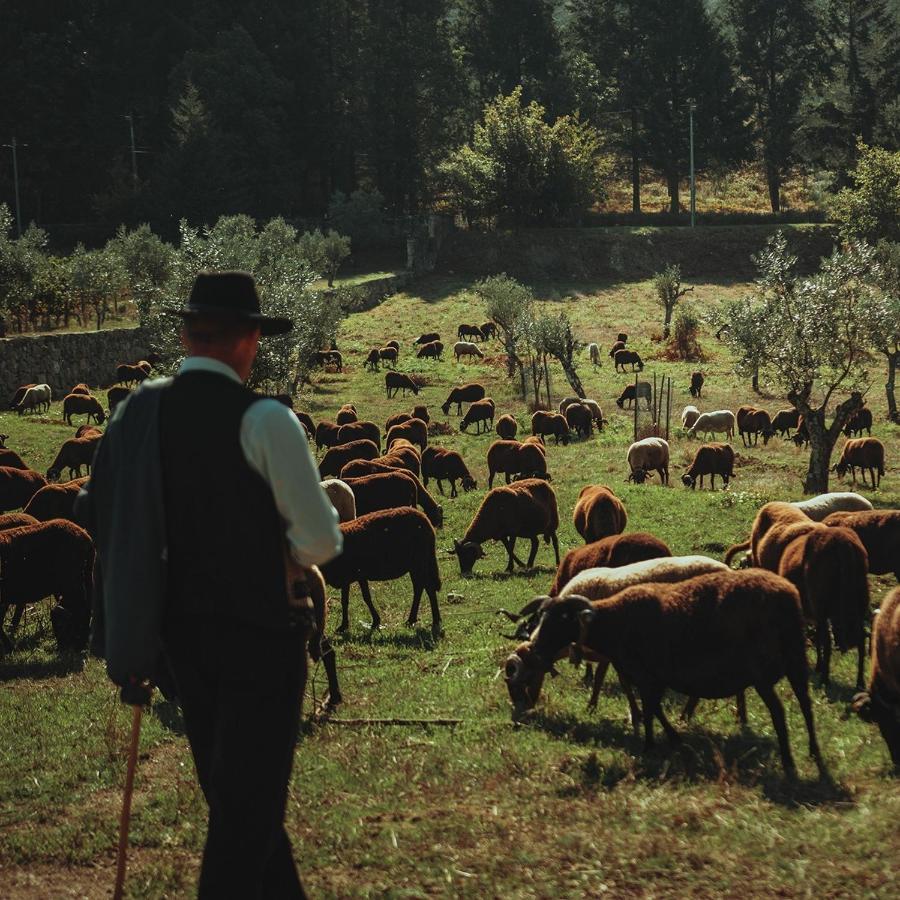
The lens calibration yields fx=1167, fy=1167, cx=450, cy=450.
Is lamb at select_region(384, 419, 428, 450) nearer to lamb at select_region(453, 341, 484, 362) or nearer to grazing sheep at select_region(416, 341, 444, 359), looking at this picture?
grazing sheep at select_region(416, 341, 444, 359)

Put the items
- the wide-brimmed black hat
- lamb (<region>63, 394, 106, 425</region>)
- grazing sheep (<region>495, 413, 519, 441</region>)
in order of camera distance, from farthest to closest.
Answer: lamb (<region>63, 394, 106, 425</region>) < grazing sheep (<region>495, 413, 519, 441</region>) < the wide-brimmed black hat

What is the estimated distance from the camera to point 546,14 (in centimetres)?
9531

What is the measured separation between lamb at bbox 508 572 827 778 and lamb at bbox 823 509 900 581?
5898mm

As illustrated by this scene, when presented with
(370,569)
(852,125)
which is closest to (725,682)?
(370,569)

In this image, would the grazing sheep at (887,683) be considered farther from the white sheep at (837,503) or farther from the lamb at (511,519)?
the lamb at (511,519)

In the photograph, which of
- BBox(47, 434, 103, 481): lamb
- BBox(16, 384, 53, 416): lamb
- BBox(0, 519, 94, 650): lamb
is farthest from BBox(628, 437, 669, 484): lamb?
BBox(16, 384, 53, 416): lamb

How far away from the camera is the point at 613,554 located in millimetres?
12742

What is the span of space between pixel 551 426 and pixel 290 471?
103 feet

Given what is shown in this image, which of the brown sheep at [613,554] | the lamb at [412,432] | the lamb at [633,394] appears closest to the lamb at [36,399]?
the lamb at [412,432]

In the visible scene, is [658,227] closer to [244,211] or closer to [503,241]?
[503,241]

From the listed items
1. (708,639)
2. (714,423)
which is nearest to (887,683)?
(708,639)

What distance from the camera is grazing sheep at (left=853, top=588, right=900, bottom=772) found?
26.8 feet

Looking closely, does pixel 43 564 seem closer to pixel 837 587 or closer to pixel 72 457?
pixel 837 587

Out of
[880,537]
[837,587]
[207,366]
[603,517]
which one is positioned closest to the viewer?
[207,366]
